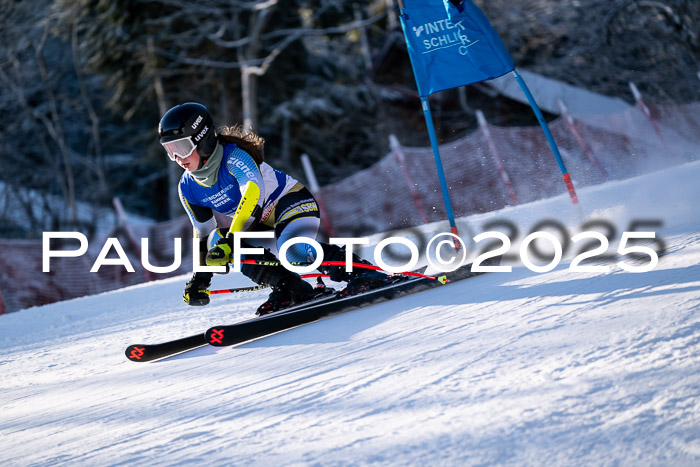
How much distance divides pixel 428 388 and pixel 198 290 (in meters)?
2.25

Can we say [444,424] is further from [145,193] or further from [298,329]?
[145,193]

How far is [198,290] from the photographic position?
4289 mm

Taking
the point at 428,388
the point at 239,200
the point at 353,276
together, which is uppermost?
the point at 239,200

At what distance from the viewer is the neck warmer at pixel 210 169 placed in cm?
429

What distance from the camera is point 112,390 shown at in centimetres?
341

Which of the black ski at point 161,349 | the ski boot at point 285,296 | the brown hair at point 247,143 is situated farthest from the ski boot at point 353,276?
the black ski at point 161,349

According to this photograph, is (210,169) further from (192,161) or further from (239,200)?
(239,200)

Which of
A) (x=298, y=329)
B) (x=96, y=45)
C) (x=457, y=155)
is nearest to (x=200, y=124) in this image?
(x=298, y=329)

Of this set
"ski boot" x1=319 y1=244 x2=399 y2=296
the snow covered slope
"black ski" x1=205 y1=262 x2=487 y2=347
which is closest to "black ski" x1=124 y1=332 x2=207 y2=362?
the snow covered slope

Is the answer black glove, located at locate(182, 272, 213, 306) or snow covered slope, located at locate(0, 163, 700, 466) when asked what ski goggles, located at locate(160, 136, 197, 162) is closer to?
black glove, located at locate(182, 272, 213, 306)

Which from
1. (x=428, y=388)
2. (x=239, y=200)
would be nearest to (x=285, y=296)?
(x=239, y=200)

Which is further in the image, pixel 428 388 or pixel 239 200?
pixel 239 200

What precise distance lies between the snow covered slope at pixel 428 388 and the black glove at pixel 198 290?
331 mm

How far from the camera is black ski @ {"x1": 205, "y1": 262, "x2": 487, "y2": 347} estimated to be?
393 cm
